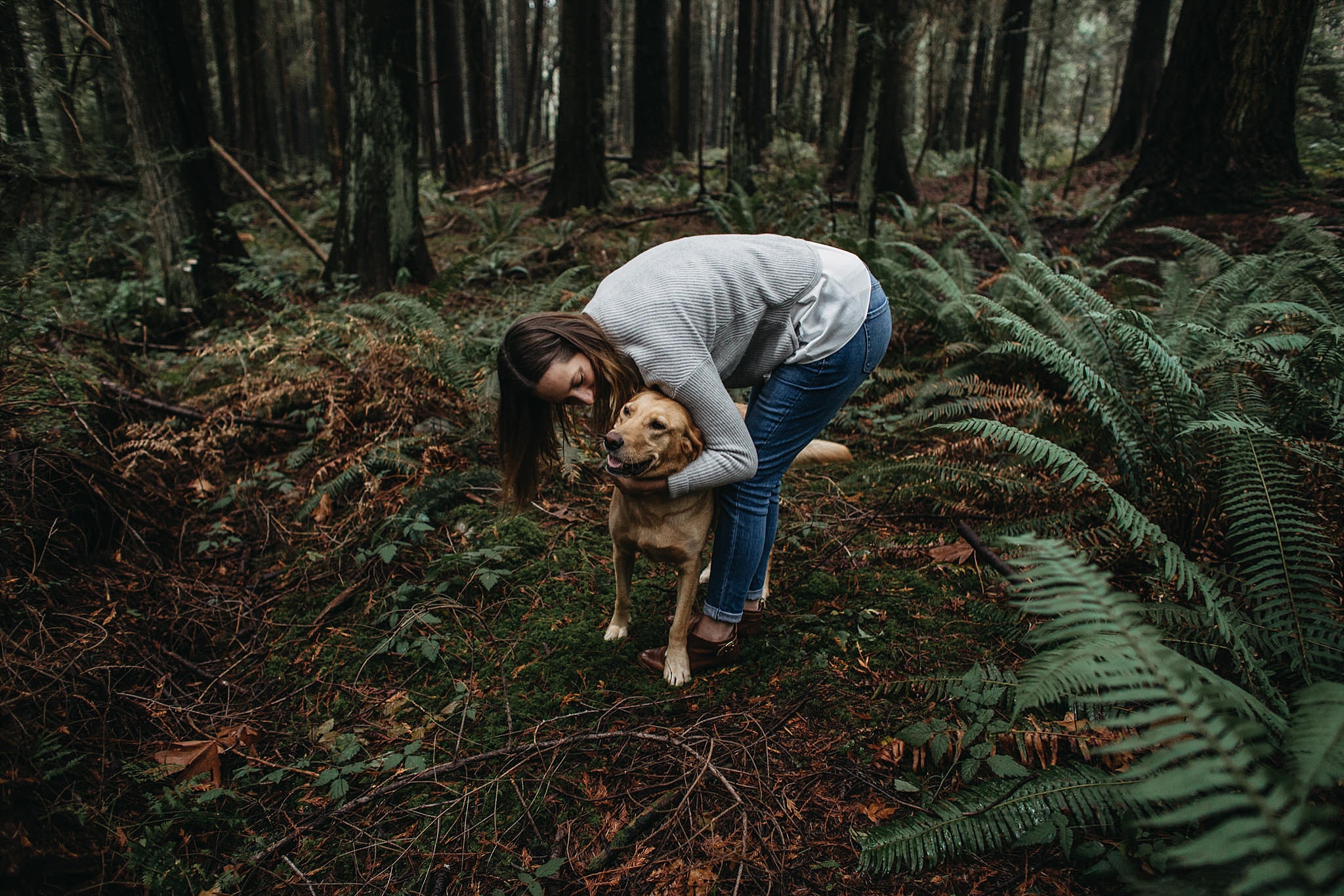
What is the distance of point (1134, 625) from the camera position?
1406 mm

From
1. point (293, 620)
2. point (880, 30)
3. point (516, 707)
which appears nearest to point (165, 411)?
point (293, 620)

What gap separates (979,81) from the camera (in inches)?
650

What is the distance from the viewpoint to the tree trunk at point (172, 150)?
623 cm

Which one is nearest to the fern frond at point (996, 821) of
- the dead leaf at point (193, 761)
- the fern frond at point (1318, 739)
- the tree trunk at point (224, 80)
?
the fern frond at point (1318, 739)

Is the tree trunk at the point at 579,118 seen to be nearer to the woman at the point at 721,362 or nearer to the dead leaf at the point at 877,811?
the woman at the point at 721,362

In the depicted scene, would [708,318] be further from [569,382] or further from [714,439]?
[569,382]

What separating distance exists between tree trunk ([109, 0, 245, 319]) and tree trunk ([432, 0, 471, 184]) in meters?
7.51

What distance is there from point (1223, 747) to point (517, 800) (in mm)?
1984

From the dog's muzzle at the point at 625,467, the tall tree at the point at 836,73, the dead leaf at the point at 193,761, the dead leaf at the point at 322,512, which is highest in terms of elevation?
the tall tree at the point at 836,73

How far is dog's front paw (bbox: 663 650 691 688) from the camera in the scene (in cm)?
280

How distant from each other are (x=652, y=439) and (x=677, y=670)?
106cm

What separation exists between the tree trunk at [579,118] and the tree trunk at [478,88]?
519 cm

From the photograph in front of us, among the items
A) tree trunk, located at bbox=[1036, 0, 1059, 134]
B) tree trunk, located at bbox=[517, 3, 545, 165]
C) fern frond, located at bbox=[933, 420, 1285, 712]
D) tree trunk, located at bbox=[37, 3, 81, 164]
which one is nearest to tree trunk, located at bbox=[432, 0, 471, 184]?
tree trunk, located at bbox=[517, 3, 545, 165]

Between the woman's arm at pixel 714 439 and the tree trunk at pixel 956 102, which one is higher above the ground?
the tree trunk at pixel 956 102
